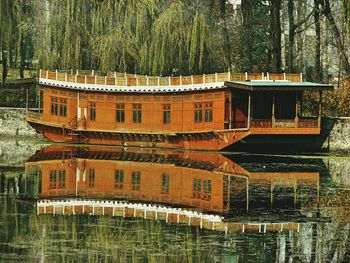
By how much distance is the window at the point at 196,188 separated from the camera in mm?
27359

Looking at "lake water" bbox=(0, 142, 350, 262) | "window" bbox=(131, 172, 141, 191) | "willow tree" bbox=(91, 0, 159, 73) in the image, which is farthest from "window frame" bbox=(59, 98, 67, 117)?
"window" bbox=(131, 172, 141, 191)

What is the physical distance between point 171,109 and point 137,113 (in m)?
2.13

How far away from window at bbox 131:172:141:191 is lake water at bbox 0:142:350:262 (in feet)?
0.23

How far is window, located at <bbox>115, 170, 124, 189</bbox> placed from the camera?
2921cm

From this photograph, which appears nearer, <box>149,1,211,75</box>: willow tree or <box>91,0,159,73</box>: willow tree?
<box>149,1,211,75</box>: willow tree

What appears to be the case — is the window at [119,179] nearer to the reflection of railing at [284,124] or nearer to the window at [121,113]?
the reflection of railing at [284,124]

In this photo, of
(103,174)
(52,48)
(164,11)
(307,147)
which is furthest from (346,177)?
(52,48)

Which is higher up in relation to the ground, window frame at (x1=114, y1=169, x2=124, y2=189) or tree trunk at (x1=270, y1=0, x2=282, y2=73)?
tree trunk at (x1=270, y1=0, x2=282, y2=73)

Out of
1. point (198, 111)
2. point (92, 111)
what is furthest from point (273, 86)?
point (92, 111)

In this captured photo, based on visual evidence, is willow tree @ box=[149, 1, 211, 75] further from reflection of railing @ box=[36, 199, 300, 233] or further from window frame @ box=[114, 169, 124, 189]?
reflection of railing @ box=[36, 199, 300, 233]

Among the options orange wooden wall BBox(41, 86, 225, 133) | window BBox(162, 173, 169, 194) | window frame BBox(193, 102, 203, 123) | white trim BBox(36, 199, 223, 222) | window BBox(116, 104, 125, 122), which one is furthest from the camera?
window BBox(116, 104, 125, 122)

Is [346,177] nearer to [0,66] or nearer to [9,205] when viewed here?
[9,205]

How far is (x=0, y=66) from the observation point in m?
71.1

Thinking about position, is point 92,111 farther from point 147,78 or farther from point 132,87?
point 147,78
